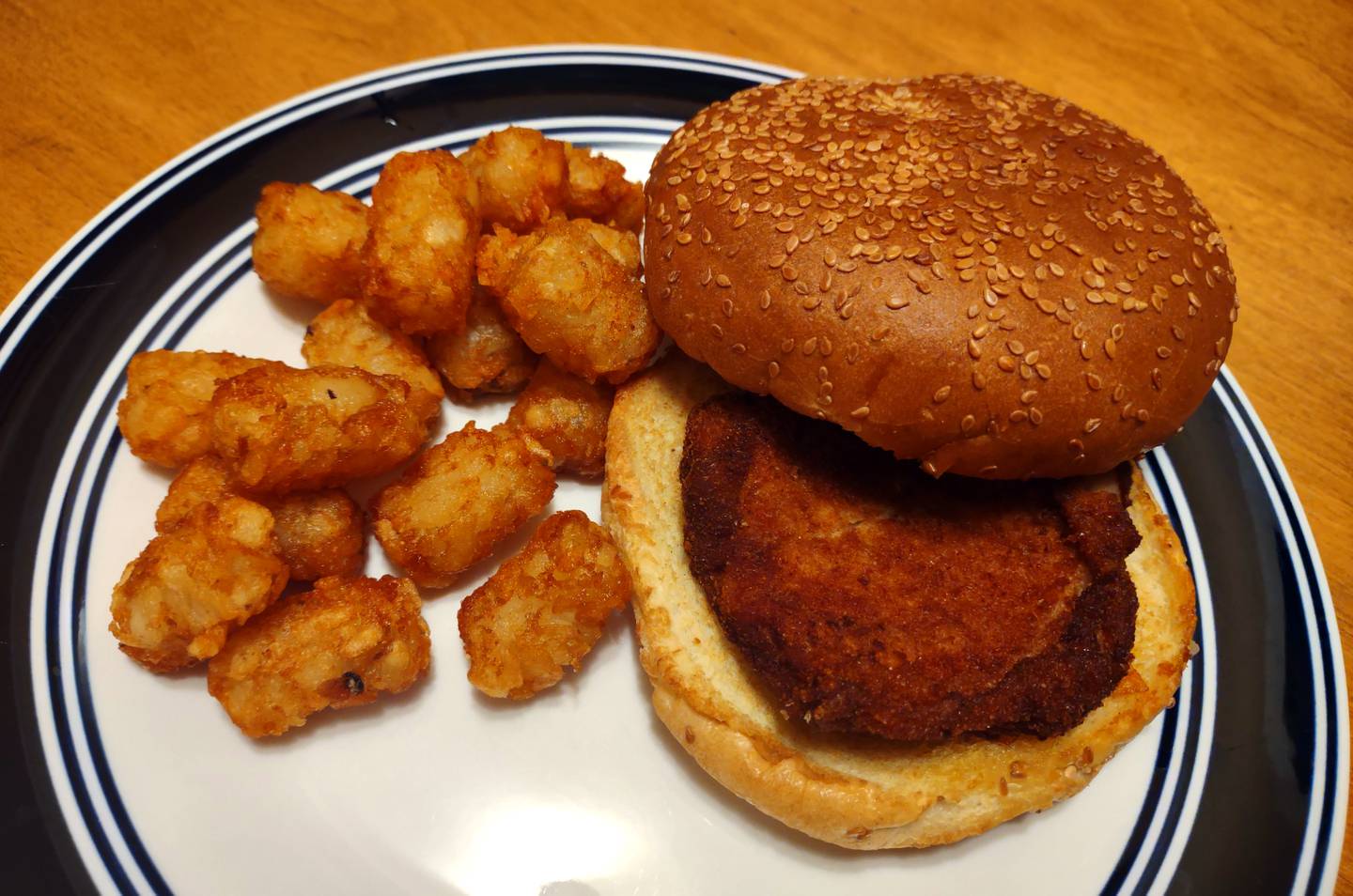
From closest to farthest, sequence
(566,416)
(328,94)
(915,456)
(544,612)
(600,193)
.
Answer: (915,456) < (544,612) < (566,416) < (600,193) < (328,94)

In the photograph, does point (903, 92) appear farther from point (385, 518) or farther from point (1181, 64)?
point (1181, 64)

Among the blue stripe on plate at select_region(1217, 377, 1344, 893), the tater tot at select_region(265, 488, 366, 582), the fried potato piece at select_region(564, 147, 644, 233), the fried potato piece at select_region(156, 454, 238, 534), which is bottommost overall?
the blue stripe on plate at select_region(1217, 377, 1344, 893)

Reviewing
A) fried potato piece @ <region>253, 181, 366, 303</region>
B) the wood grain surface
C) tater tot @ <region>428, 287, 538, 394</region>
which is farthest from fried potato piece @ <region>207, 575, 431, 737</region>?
the wood grain surface

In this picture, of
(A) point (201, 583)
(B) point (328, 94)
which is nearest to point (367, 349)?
(A) point (201, 583)

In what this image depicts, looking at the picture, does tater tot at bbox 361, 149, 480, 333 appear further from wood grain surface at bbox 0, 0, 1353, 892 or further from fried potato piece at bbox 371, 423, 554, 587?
wood grain surface at bbox 0, 0, 1353, 892

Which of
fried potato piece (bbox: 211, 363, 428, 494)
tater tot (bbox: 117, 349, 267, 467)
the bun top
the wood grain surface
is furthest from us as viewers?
the wood grain surface

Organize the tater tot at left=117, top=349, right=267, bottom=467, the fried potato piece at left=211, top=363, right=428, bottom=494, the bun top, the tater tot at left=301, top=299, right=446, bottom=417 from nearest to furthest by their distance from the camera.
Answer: the bun top
the fried potato piece at left=211, top=363, right=428, bottom=494
the tater tot at left=117, top=349, right=267, bottom=467
the tater tot at left=301, top=299, right=446, bottom=417

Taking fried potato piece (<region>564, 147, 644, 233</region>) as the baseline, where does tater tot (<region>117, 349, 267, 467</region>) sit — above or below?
below

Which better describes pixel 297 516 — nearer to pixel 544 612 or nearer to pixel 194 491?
pixel 194 491
